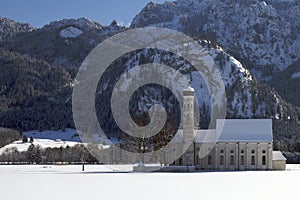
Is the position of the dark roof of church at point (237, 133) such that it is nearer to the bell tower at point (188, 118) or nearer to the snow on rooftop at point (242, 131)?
the snow on rooftop at point (242, 131)

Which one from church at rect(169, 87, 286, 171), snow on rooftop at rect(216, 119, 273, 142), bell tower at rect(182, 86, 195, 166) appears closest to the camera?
bell tower at rect(182, 86, 195, 166)

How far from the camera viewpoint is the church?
9931 cm

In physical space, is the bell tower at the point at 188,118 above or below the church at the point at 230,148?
above

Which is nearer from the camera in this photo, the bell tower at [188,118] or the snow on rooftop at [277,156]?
the bell tower at [188,118]

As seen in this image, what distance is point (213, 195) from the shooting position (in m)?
38.4

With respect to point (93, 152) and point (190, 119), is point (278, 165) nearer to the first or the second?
point (190, 119)

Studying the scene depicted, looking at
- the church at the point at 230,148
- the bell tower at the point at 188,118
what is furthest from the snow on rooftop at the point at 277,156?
the bell tower at the point at 188,118

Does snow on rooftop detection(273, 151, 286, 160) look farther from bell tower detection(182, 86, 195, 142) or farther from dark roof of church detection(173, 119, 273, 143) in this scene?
bell tower detection(182, 86, 195, 142)

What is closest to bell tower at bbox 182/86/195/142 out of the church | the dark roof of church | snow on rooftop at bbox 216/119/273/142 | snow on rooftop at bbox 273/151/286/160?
the church

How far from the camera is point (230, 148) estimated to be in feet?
330

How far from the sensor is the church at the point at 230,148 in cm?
9931

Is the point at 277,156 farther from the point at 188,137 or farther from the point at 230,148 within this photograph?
the point at 188,137

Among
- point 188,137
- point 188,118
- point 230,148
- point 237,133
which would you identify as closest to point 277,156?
point 237,133

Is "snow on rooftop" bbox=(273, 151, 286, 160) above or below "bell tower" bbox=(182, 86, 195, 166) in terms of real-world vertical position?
below
